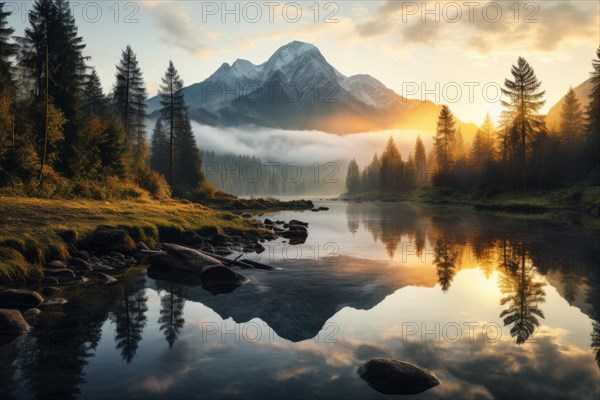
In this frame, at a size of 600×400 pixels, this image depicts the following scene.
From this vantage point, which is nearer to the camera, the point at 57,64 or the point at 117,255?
the point at 117,255

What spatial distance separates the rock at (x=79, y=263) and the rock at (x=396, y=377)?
43.8 feet

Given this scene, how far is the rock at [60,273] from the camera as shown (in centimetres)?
1482

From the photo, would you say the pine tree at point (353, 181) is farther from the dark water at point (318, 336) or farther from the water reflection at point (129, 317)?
the water reflection at point (129, 317)

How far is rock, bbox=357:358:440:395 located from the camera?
708 centimetres

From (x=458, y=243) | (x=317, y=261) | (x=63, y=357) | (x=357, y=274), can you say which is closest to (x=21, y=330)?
(x=63, y=357)

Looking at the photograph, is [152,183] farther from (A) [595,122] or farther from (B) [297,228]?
(A) [595,122]

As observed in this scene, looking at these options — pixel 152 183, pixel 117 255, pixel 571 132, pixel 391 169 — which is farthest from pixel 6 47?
pixel 391 169

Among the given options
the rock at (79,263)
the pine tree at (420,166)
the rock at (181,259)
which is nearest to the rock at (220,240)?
the rock at (181,259)

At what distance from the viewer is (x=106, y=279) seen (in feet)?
48.6

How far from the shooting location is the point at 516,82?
208ft

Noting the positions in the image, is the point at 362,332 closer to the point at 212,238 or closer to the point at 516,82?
the point at 212,238

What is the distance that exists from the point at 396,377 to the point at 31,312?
382 inches

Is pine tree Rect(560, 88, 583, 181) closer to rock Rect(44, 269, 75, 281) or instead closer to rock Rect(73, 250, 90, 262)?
rock Rect(73, 250, 90, 262)

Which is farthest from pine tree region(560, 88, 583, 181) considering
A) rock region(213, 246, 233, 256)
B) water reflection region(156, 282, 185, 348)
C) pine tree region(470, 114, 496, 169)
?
water reflection region(156, 282, 185, 348)
